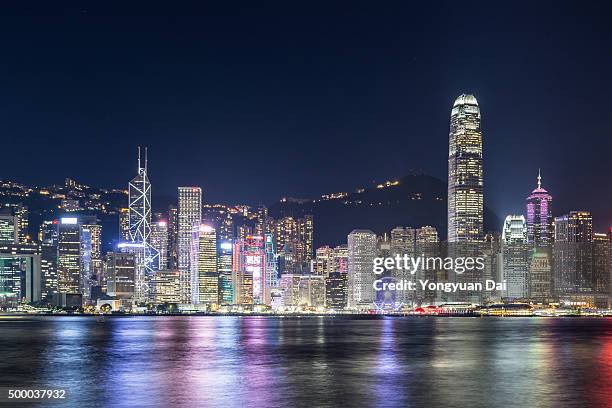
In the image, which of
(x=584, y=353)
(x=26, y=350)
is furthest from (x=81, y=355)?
(x=584, y=353)

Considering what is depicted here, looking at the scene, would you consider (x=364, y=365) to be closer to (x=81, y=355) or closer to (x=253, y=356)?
(x=253, y=356)

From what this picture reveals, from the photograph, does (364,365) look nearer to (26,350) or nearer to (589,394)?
(589,394)

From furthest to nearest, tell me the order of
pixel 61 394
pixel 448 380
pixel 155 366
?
pixel 155 366 → pixel 448 380 → pixel 61 394

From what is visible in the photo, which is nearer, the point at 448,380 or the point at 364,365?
the point at 448,380

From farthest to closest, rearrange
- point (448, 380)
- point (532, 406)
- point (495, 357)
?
1. point (495, 357)
2. point (448, 380)
3. point (532, 406)

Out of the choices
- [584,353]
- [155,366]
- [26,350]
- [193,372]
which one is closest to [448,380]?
[193,372]

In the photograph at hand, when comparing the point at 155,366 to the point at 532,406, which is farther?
the point at 155,366

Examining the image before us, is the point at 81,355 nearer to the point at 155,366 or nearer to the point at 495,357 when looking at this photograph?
the point at 155,366

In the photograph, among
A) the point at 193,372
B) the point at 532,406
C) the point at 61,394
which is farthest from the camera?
the point at 193,372

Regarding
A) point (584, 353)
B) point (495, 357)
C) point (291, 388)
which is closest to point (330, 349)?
point (495, 357)

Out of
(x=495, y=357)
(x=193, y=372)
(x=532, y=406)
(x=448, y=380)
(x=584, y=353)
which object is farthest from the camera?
(x=584, y=353)
